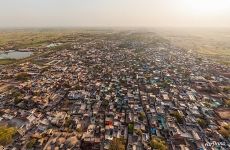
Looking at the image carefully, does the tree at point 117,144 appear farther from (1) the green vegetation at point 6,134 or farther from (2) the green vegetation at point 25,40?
(2) the green vegetation at point 25,40

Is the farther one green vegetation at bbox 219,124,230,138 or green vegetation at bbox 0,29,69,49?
green vegetation at bbox 0,29,69,49

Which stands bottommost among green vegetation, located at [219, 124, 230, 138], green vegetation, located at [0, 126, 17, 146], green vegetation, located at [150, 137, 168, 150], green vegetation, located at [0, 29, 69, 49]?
green vegetation, located at [0, 29, 69, 49]

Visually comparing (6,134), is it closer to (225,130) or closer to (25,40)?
(225,130)

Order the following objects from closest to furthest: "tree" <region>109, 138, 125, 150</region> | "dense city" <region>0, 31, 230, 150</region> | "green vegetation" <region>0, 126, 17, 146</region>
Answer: "tree" <region>109, 138, 125, 150</region>, "green vegetation" <region>0, 126, 17, 146</region>, "dense city" <region>0, 31, 230, 150</region>

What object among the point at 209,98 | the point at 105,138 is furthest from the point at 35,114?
the point at 209,98

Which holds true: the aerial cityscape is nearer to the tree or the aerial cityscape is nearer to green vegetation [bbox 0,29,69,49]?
the tree

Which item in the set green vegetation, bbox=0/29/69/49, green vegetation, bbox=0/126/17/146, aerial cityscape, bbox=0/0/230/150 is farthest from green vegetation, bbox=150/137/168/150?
green vegetation, bbox=0/29/69/49
